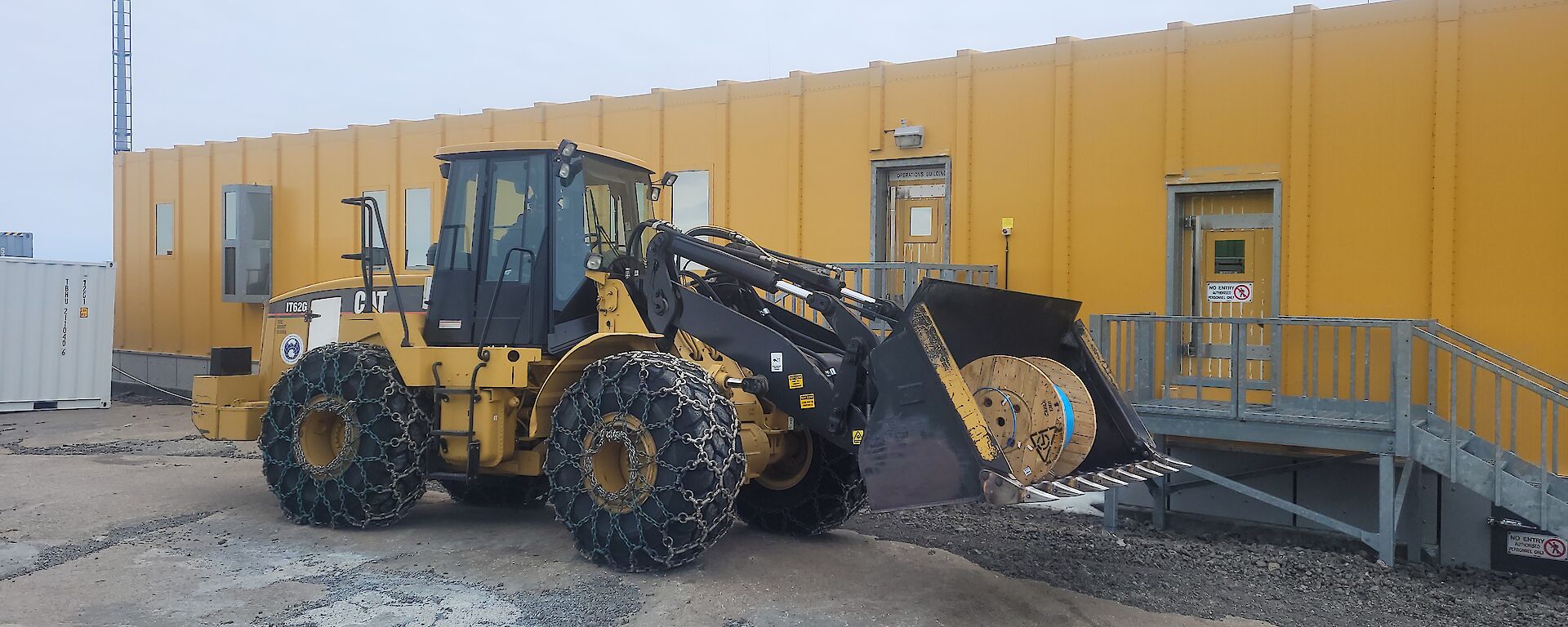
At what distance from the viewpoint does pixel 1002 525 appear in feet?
29.5

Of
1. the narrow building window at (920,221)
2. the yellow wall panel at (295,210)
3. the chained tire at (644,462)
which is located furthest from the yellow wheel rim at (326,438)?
the yellow wall panel at (295,210)

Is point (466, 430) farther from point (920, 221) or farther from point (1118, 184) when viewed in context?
point (1118, 184)

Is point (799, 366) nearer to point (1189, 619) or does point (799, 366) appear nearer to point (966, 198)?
point (1189, 619)

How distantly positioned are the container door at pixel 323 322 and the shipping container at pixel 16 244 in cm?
1787

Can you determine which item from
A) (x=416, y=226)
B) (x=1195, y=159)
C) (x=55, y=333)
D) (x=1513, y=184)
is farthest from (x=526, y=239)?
(x=55, y=333)

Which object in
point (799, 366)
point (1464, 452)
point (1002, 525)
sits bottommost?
point (1002, 525)

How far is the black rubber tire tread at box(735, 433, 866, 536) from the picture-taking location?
799 centimetres

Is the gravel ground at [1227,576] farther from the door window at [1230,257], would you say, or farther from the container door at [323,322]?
the container door at [323,322]

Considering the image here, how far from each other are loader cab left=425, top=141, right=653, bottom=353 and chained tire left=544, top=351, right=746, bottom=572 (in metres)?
0.93

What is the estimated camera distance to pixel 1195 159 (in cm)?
1020

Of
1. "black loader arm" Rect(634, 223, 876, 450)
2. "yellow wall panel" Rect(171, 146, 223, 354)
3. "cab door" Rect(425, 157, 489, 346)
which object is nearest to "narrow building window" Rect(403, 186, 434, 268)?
"yellow wall panel" Rect(171, 146, 223, 354)

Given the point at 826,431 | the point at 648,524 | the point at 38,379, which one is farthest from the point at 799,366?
the point at 38,379

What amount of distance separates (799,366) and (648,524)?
4.41 ft

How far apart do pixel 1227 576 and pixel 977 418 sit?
9.45 ft
